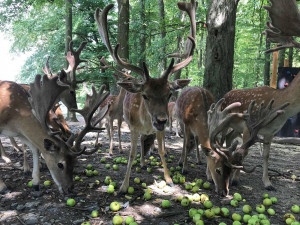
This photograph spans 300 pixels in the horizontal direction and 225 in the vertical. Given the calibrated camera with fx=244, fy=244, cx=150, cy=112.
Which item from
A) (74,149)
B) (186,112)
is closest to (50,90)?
(74,149)

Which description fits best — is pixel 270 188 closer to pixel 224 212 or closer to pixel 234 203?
pixel 234 203

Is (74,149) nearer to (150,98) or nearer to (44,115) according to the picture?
(44,115)

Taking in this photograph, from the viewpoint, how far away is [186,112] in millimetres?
5535

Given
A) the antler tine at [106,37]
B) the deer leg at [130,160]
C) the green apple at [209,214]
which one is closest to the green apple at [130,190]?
the deer leg at [130,160]

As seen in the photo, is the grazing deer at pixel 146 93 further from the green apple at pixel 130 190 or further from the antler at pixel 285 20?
the antler at pixel 285 20

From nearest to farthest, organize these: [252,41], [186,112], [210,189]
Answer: [210,189], [186,112], [252,41]

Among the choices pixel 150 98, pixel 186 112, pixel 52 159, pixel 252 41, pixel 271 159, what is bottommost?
pixel 271 159

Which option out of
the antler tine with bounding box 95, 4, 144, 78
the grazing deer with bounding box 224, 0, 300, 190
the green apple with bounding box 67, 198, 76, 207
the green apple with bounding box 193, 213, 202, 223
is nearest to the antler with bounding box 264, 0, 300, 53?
the grazing deer with bounding box 224, 0, 300, 190

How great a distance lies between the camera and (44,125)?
4125 mm

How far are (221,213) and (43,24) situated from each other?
855 inches

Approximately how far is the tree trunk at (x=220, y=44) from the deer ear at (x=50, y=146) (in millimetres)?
4005

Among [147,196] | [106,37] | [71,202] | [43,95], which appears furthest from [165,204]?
[106,37]

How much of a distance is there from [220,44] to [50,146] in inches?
179

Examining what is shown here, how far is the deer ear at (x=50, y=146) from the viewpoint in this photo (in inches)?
154
